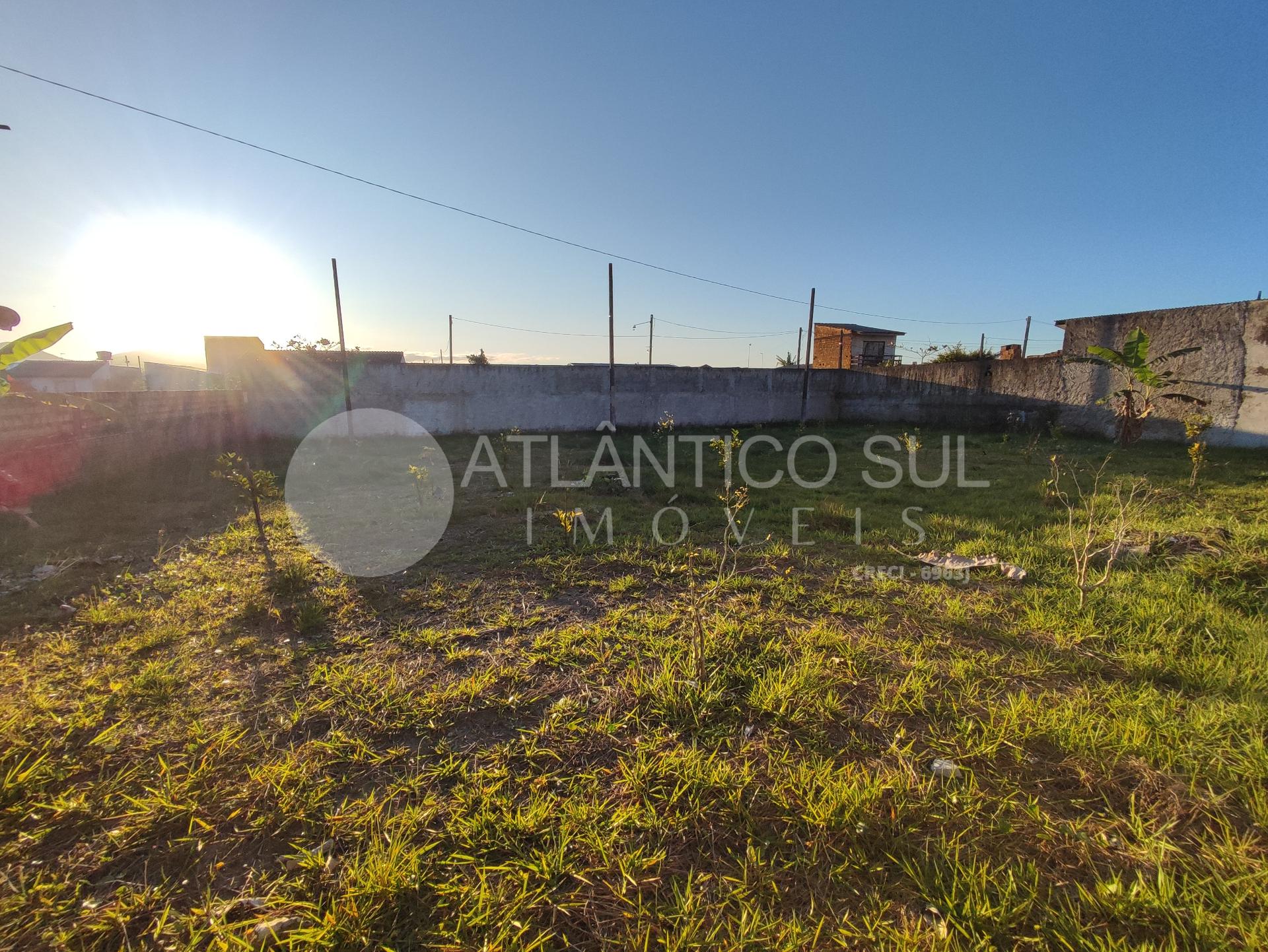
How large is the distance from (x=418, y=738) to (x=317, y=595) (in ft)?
5.90

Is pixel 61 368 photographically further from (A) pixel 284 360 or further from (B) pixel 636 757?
(B) pixel 636 757

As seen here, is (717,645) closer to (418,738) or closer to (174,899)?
(418,738)

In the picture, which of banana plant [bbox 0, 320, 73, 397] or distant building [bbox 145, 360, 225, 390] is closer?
banana plant [bbox 0, 320, 73, 397]

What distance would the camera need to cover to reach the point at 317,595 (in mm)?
3227

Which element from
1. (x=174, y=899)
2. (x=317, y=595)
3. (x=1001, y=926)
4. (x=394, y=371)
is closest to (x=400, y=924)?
(x=174, y=899)

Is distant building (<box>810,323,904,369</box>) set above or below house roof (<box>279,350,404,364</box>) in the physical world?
above

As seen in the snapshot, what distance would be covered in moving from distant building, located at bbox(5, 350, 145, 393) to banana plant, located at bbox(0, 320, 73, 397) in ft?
89.7

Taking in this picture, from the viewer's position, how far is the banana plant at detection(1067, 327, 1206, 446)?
7.65 meters

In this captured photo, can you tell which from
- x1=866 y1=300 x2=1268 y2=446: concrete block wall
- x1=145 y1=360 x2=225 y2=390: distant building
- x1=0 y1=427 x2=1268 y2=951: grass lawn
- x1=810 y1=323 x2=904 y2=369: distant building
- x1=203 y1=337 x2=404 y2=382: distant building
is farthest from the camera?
x1=145 y1=360 x2=225 y2=390: distant building

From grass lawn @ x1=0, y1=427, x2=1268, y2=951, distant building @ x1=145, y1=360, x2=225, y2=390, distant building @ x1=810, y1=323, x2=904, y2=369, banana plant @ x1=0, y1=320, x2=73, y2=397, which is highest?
distant building @ x1=810, y1=323, x2=904, y2=369

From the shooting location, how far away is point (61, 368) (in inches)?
1046

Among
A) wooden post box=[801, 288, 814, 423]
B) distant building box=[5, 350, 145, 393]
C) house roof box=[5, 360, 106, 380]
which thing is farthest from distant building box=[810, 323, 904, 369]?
house roof box=[5, 360, 106, 380]

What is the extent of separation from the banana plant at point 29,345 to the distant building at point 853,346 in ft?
69.3

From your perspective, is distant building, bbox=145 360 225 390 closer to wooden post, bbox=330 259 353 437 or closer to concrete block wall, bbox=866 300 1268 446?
wooden post, bbox=330 259 353 437
